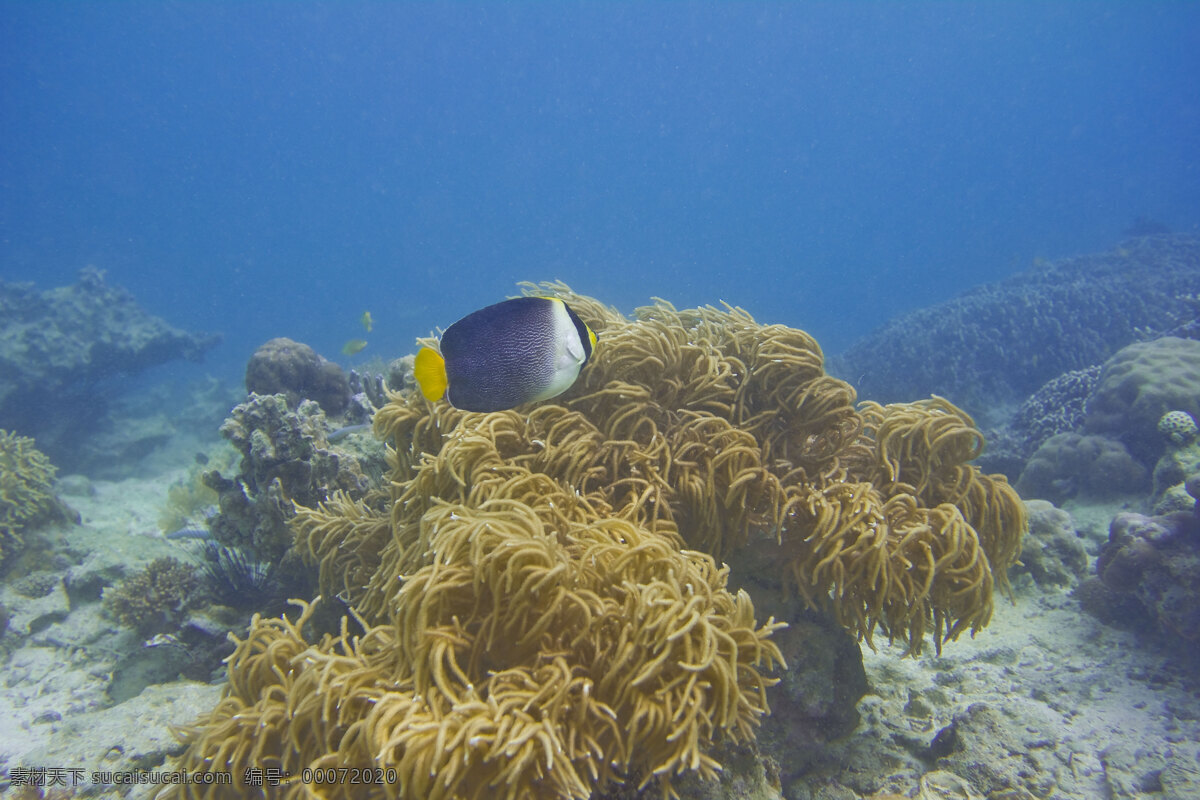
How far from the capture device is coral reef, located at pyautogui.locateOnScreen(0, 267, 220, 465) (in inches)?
627

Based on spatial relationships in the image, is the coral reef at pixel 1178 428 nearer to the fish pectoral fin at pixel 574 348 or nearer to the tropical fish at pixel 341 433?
the fish pectoral fin at pixel 574 348

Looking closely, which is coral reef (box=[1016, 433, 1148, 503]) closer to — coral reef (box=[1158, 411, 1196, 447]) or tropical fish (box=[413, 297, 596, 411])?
coral reef (box=[1158, 411, 1196, 447])

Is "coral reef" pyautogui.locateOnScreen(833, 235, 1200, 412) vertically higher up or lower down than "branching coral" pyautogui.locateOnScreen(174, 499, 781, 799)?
higher up

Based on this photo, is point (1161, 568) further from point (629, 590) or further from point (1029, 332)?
point (1029, 332)

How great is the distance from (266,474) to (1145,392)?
13161 mm

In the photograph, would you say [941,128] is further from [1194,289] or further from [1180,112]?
[1194,289]

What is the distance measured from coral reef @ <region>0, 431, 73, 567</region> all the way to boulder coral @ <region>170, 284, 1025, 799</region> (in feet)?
26.9

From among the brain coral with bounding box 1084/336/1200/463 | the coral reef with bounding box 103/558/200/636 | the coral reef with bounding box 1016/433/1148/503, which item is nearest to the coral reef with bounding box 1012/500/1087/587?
the coral reef with bounding box 1016/433/1148/503

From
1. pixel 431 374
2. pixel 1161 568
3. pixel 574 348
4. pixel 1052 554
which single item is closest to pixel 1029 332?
pixel 1052 554

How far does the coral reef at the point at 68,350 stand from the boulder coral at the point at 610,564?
18662 millimetres

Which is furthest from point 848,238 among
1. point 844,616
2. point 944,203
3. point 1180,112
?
point 844,616

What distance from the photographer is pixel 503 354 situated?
88.3 inches

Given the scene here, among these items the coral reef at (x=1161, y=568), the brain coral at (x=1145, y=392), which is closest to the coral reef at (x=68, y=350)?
the coral reef at (x=1161, y=568)

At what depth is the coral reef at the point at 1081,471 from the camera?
26.9ft
